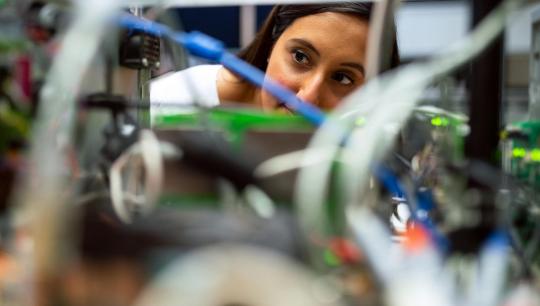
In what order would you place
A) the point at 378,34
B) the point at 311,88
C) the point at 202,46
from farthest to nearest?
the point at 311,88 → the point at 202,46 → the point at 378,34

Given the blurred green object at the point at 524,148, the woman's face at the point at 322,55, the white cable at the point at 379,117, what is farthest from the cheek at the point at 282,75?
the white cable at the point at 379,117

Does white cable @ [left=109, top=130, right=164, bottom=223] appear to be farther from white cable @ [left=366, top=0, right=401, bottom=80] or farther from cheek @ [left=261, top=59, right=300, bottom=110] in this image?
cheek @ [left=261, top=59, right=300, bottom=110]

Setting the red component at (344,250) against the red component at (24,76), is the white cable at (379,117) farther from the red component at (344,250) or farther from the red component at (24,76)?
the red component at (24,76)

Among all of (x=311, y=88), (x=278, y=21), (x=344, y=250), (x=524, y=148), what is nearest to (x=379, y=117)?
(x=344, y=250)

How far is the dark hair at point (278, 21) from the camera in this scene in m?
1.09

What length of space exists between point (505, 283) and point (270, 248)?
0.16m

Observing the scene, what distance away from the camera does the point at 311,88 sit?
3.33 ft

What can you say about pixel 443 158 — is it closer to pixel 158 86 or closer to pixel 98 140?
pixel 98 140

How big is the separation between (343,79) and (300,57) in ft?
0.46

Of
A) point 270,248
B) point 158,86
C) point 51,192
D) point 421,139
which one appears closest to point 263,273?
point 270,248

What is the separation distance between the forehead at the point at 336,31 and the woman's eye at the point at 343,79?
51mm

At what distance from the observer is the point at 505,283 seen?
38cm

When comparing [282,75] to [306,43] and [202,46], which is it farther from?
[202,46]

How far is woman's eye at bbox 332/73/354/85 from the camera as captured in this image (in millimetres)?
1026
